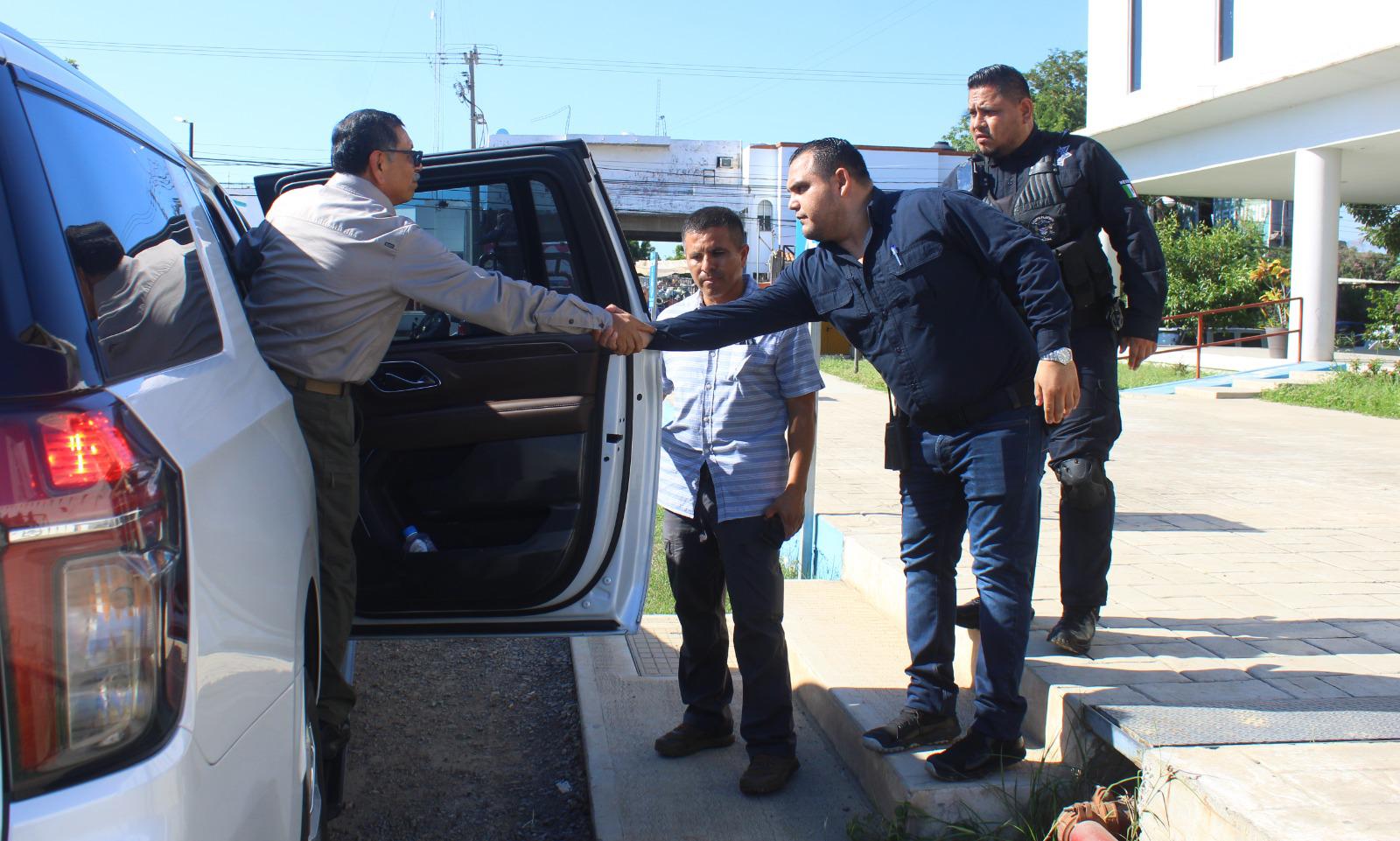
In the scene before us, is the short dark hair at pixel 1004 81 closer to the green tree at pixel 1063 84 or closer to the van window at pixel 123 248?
the van window at pixel 123 248

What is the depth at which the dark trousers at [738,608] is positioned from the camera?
11.4ft

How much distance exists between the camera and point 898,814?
3049 mm

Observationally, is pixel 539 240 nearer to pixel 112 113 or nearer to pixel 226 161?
pixel 112 113

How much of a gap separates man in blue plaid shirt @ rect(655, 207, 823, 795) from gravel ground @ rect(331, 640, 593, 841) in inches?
26.3

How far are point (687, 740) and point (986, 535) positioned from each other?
1.27m

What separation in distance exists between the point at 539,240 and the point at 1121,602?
2461mm

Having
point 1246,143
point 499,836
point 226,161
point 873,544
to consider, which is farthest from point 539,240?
point 226,161

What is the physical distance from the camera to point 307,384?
2828 mm

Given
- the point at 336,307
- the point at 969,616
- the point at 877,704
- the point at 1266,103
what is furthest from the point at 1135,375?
the point at 336,307

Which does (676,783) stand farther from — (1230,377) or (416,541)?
(1230,377)

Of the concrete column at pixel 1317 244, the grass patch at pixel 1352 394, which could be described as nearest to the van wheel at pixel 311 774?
the grass patch at pixel 1352 394

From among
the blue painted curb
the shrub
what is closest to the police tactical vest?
the blue painted curb

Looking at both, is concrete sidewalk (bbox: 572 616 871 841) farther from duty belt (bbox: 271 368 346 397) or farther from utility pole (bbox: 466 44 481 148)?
utility pole (bbox: 466 44 481 148)

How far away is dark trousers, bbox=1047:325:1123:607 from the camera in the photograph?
365 cm
